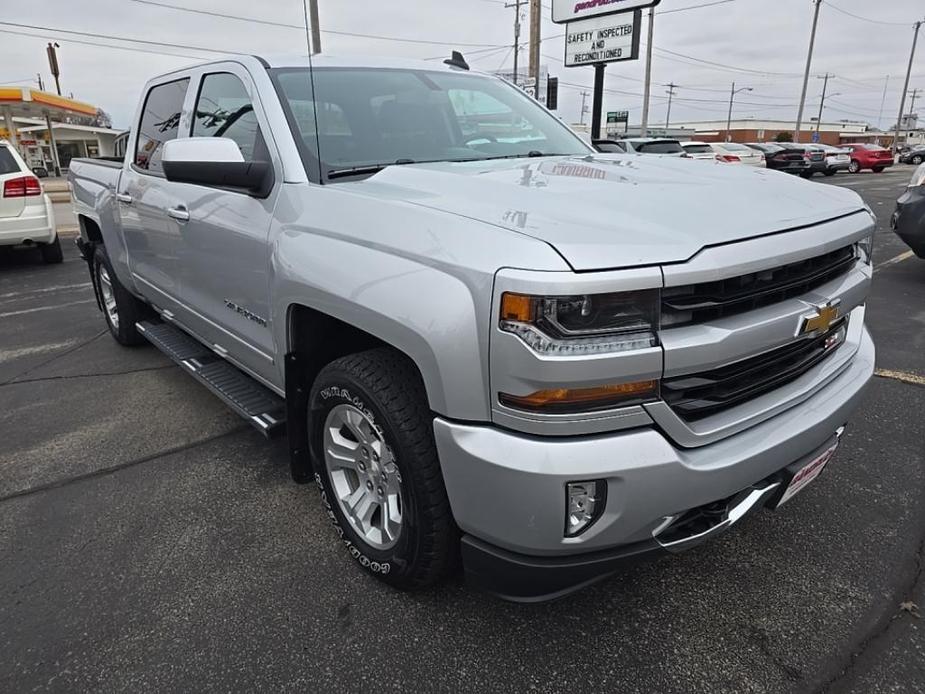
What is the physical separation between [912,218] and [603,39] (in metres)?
7.83

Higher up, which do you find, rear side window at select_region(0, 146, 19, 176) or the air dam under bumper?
rear side window at select_region(0, 146, 19, 176)

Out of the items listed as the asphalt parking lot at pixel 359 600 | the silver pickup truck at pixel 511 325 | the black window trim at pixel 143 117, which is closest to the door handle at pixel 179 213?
the silver pickup truck at pixel 511 325

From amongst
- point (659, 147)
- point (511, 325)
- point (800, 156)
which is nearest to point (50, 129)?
point (659, 147)

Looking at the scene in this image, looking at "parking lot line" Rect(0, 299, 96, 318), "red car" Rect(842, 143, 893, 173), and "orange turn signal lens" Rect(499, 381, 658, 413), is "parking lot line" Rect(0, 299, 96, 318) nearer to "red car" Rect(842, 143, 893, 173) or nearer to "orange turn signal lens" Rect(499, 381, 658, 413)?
"orange turn signal lens" Rect(499, 381, 658, 413)

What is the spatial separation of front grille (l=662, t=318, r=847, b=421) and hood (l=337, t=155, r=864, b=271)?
35cm

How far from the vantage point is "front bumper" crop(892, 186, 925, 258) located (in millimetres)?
6422

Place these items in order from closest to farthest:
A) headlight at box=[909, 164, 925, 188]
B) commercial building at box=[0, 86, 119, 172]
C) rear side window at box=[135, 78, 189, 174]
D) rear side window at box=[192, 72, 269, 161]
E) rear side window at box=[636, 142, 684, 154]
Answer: rear side window at box=[192, 72, 269, 161]
rear side window at box=[135, 78, 189, 174]
headlight at box=[909, 164, 925, 188]
rear side window at box=[636, 142, 684, 154]
commercial building at box=[0, 86, 119, 172]

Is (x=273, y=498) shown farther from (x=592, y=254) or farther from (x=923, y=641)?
(x=923, y=641)

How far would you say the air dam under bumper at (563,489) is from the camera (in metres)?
1.58

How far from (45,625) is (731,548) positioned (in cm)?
255

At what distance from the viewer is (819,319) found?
77.6 inches

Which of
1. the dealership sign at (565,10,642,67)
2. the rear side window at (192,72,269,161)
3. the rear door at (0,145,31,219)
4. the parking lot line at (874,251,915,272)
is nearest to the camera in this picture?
the rear side window at (192,72,269,161)

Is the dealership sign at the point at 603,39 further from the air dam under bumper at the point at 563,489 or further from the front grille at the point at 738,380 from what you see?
the air dam under bumper at the point at 563,489

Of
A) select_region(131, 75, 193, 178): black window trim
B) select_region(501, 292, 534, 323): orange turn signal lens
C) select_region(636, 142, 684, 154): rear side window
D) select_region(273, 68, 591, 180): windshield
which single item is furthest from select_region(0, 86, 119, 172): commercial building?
select_region(501, 292, 534, 323): orange turn signal lens
